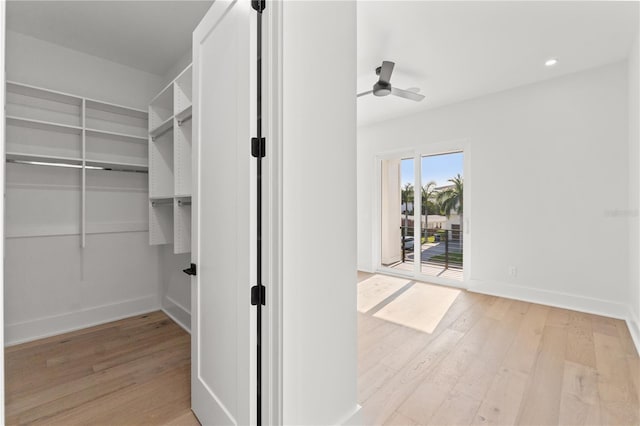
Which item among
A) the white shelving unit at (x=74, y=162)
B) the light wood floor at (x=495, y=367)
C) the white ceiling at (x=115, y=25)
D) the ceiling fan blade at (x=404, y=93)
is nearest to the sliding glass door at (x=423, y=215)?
the light wood floor at (x=495, y=367)

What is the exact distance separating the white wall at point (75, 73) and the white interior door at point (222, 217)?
196cm

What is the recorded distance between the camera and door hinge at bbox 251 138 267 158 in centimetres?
127

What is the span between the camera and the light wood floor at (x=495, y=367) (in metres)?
1.75

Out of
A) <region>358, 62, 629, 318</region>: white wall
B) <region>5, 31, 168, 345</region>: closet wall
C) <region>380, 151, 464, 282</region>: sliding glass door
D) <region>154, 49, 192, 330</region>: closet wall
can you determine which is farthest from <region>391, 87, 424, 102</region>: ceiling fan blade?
<region>5, 31, 168, 345</region>: closet wall

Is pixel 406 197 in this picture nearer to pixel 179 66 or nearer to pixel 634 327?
pixel 634 327

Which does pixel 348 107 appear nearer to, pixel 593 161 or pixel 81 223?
pixel 81 223

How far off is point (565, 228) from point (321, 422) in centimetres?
357

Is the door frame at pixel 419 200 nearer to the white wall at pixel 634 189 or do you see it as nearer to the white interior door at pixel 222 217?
the white wall at pixel 634 189

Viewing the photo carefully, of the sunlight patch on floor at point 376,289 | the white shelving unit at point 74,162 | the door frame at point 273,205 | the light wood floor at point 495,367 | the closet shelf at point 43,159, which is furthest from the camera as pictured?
the sunlight patch on floor at point 376,289

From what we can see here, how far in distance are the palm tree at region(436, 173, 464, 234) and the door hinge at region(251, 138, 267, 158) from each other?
3.87 metres

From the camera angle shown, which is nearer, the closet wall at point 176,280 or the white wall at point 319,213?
the white wall at point 319,213

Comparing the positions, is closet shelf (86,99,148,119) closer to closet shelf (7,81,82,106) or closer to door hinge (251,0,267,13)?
closet shelf (7,81,82,106)

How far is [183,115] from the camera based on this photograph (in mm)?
2428

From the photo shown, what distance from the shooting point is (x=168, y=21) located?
247 centimetres
